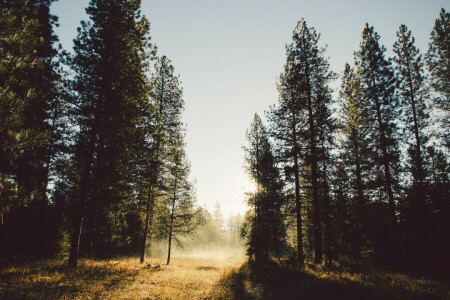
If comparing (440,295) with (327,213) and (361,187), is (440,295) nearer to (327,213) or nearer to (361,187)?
(327,213)

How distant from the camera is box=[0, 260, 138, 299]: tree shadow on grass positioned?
6887 millimetres

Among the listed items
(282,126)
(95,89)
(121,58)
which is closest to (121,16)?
(121,58)

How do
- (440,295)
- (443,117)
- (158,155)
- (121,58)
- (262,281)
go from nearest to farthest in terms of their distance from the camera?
(440,295) < (262,281) < (121,58) < (443,117) < (158,155)

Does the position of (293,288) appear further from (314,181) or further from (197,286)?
(314,181)

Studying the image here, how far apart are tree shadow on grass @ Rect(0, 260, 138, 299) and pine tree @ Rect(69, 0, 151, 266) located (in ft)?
7.59

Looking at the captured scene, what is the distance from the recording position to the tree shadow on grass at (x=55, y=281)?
689 cm

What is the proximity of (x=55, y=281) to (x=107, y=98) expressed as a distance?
30.5 ft

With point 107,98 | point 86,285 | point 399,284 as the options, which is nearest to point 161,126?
point 107,98

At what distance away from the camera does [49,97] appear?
42.9 feet

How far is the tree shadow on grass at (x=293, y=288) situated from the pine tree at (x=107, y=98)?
885 centimetres

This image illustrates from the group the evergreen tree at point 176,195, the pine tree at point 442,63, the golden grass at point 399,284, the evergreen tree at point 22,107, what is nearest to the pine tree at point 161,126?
the evergreen tree at point 176,195

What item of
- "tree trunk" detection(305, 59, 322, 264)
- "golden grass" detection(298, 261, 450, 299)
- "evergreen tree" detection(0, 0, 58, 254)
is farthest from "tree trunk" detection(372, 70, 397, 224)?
"evergreen tree" detection(0, 0, 58, 254)

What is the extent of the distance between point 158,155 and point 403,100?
23.0 meters

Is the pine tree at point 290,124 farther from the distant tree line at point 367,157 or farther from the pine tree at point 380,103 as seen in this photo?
the pine tree at point 380,103
